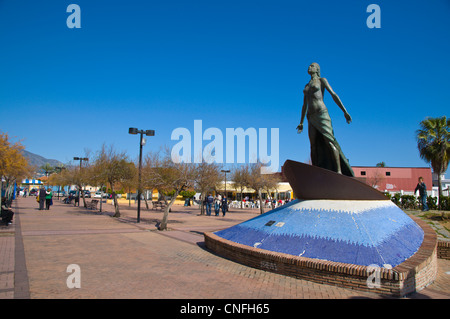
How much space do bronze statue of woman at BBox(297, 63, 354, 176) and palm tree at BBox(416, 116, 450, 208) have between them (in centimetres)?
1352

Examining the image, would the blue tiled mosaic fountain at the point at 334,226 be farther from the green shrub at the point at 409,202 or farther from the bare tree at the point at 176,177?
the green shrub at the point at 409,202

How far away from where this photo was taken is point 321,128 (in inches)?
358

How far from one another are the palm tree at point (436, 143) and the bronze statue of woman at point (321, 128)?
13.5 metres

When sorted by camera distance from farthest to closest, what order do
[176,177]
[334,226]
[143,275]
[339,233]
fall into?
1. [176,177]
2. [334,226]
3. [339,233]
4. [143,275]

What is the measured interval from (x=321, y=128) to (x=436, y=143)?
14.6 m

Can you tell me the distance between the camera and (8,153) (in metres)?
18.5

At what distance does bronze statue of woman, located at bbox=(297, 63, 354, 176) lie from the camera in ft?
29.5

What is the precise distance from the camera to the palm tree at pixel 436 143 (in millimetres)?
18750

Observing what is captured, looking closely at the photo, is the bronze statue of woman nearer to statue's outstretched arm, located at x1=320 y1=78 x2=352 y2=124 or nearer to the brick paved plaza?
statue's outstretched arm, located at x1=320 y1=78 x2=352 y2=124

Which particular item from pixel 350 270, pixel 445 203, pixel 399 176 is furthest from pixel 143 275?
pixel 399 176

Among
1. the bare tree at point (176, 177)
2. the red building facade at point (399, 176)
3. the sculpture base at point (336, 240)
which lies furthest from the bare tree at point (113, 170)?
the red building facade at point (399, 176)

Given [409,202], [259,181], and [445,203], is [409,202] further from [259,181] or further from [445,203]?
[259,181]
